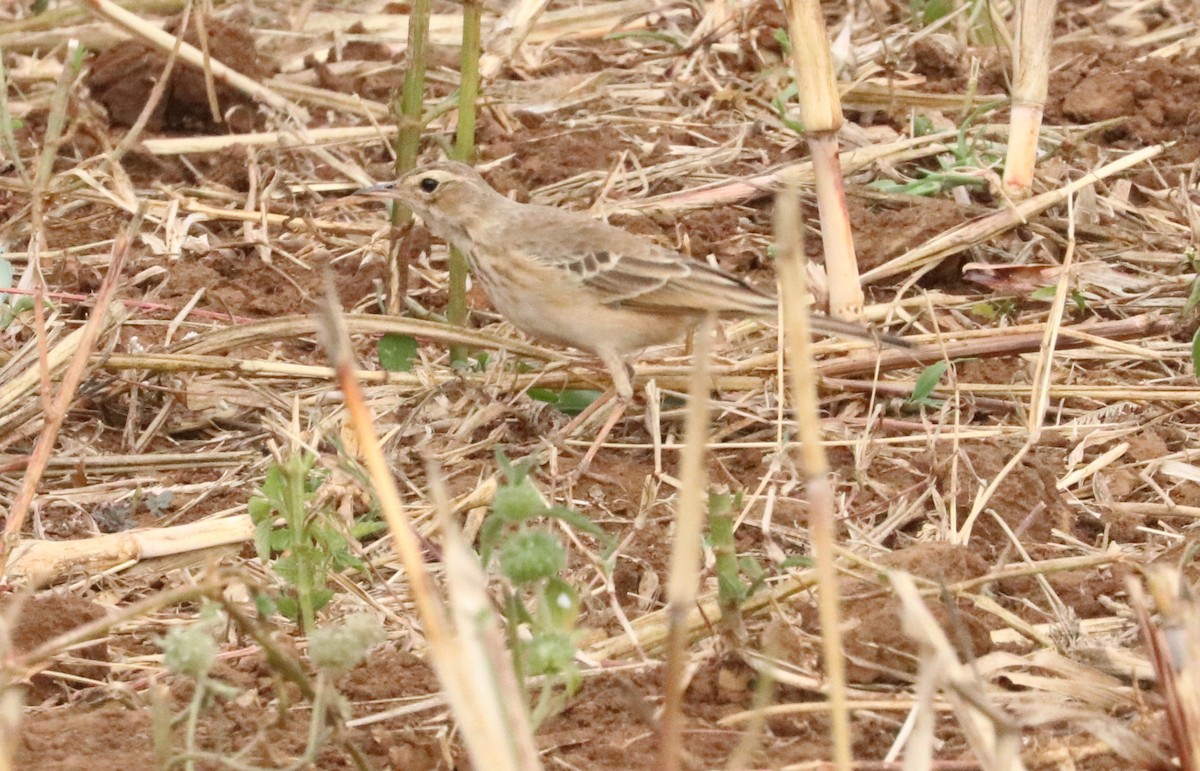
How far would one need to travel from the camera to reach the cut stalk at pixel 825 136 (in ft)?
16.3

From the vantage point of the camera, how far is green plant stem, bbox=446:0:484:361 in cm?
512

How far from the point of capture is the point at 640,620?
3.89m

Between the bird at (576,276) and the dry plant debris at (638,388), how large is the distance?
0.17 metres

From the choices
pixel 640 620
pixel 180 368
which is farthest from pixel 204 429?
pixel 640 620

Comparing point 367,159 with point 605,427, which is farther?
point 367,159

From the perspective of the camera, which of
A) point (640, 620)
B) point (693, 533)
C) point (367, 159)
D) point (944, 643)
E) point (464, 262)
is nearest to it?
point (693, 533)

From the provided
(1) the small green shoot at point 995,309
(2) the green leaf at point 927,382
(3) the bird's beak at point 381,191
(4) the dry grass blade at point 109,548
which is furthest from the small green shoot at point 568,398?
(1) the small green shoot at point 995,309

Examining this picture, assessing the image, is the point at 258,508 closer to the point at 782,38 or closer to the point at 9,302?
the point at 9,302

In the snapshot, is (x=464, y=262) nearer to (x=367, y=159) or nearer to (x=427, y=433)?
(x=427, y=433)

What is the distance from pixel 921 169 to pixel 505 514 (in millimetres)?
4240

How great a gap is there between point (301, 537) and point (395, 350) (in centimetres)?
181

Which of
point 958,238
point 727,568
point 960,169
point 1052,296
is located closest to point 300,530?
point 727,568

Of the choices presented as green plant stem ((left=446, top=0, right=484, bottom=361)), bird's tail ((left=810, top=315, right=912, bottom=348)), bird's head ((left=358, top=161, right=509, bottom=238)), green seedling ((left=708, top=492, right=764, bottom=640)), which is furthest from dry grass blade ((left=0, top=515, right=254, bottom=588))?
bird's tail ((left=810, top=315, right=912, bottom=348))

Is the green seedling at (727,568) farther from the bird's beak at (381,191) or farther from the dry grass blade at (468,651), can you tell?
the bird's beak at (381,191)
